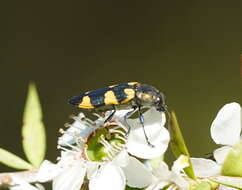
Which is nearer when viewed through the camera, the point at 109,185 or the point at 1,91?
the point at 109,185

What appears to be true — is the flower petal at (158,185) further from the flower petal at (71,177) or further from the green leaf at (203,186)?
the flower petal at (71,177)

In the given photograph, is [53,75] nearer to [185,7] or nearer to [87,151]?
A: [185,7]

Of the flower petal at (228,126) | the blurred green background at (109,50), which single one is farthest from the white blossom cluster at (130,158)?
the blurred green background at (109,50)

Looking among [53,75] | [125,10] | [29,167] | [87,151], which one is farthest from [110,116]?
[125,10]

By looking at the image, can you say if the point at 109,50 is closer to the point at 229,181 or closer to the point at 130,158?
the point at 130,158

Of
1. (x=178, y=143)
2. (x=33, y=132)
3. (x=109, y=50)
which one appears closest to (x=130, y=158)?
(x=178, y=143)

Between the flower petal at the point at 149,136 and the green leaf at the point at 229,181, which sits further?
the flower petal at the point at 149,136

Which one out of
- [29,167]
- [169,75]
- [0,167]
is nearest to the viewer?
[29,167]
